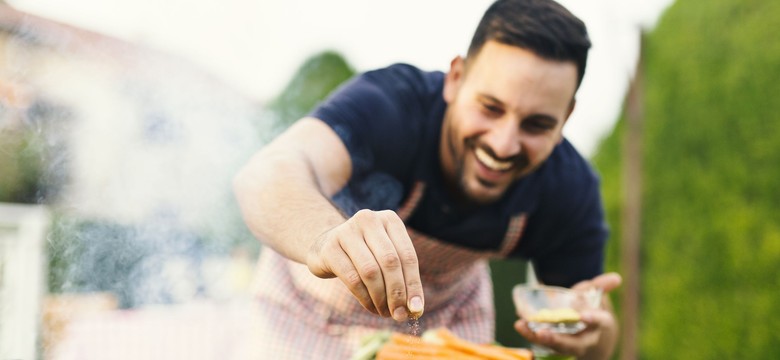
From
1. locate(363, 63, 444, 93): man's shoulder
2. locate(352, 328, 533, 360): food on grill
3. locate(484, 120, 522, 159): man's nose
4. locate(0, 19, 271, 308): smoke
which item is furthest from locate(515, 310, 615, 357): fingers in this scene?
locate(0, 19, 271, 308): smoke

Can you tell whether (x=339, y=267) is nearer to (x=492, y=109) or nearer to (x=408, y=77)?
(x=492, y=109)

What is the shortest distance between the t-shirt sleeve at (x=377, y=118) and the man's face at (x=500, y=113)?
0.34 feet

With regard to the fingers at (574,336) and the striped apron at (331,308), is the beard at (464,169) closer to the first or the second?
the striped apron at (331,308)

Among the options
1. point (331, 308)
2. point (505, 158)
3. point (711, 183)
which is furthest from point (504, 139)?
point (711, 183)

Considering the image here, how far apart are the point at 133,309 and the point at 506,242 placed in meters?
1.98

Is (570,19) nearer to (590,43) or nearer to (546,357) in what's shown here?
(590,43)

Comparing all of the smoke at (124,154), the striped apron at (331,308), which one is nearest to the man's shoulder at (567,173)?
the striped apron at (331,308)

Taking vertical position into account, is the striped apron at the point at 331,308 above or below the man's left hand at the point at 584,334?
below

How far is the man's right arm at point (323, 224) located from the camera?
81cm

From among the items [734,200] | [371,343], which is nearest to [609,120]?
[734,200]

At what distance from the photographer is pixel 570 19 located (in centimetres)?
148

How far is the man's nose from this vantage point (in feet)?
4.77

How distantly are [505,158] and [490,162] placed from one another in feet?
0.14

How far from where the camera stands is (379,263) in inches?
31.8
